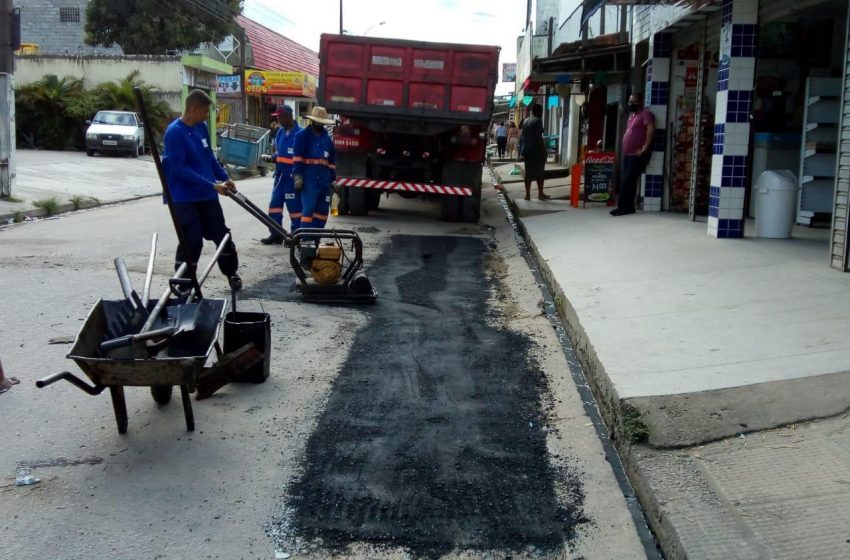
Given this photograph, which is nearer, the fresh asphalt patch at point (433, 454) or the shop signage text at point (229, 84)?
the fresh asphalt patch at point (433, 454)

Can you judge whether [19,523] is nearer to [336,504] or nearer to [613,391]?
[336,504]

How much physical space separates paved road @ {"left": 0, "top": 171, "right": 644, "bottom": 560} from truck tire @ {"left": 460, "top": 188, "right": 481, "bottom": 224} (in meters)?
7.13

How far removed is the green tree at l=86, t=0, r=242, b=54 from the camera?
1635 inches

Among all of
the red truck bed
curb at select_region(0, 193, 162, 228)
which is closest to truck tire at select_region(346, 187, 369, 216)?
the red truck bed

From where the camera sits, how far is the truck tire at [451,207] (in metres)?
15.2

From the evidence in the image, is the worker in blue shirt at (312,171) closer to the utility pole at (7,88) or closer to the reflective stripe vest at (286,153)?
the reflective stripe vest at (286,153)

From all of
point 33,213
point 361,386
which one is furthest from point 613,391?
point 33,213

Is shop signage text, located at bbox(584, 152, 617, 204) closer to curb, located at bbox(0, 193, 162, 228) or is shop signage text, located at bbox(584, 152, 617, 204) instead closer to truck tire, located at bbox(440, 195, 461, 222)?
truck tire, located at bbox(440, 195, 461, 222)

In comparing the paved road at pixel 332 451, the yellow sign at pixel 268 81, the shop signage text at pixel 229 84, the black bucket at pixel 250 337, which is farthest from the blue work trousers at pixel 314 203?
the yellow sign at pixel 268 81

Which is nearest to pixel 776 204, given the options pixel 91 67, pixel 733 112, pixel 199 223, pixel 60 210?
pixel 733 112

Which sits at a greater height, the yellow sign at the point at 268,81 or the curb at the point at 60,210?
the yellow sign at the point at 268,81

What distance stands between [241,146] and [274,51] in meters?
27.6

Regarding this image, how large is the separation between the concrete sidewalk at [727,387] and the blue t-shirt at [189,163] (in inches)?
127

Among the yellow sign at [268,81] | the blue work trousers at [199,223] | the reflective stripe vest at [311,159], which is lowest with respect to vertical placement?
the blue work trousers at [199,223]
